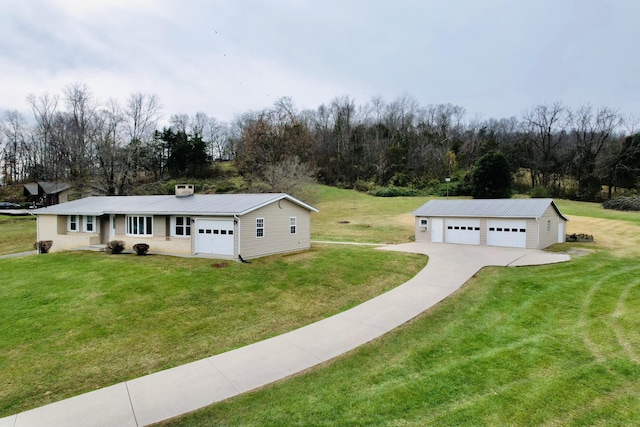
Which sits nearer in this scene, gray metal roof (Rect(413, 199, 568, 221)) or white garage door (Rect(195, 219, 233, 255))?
white garage door (Rect(195, 219, 233, 255))

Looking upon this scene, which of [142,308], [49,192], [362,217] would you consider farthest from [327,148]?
[142,308]

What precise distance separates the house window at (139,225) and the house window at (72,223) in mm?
5590

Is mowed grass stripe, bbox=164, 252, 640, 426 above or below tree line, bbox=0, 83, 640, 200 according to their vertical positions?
below

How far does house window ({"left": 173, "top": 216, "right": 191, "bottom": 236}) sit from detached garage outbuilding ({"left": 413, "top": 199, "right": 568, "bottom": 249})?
55.4 ft

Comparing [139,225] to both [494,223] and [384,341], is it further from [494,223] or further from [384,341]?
[494,223]

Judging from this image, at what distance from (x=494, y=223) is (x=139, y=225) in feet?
75.7

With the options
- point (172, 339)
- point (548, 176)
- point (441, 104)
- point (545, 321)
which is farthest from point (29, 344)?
point (441, 104)

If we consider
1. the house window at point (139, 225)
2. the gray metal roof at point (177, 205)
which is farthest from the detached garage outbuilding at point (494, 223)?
the house window at point (139, 225)

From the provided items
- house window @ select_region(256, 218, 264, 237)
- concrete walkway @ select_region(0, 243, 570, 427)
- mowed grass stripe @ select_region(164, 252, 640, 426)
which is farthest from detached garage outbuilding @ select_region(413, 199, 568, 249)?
house window @ select_region(256, 218, 264, 237)

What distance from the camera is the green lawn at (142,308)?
22.8ft

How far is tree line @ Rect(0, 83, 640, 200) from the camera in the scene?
4381 cm

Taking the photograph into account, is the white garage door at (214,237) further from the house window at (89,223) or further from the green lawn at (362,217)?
the green lawn at (362,217)

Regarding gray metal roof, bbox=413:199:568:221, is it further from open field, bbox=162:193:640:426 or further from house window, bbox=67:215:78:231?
house window, bbox=67:215:78:231

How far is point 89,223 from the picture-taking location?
22406 mm
